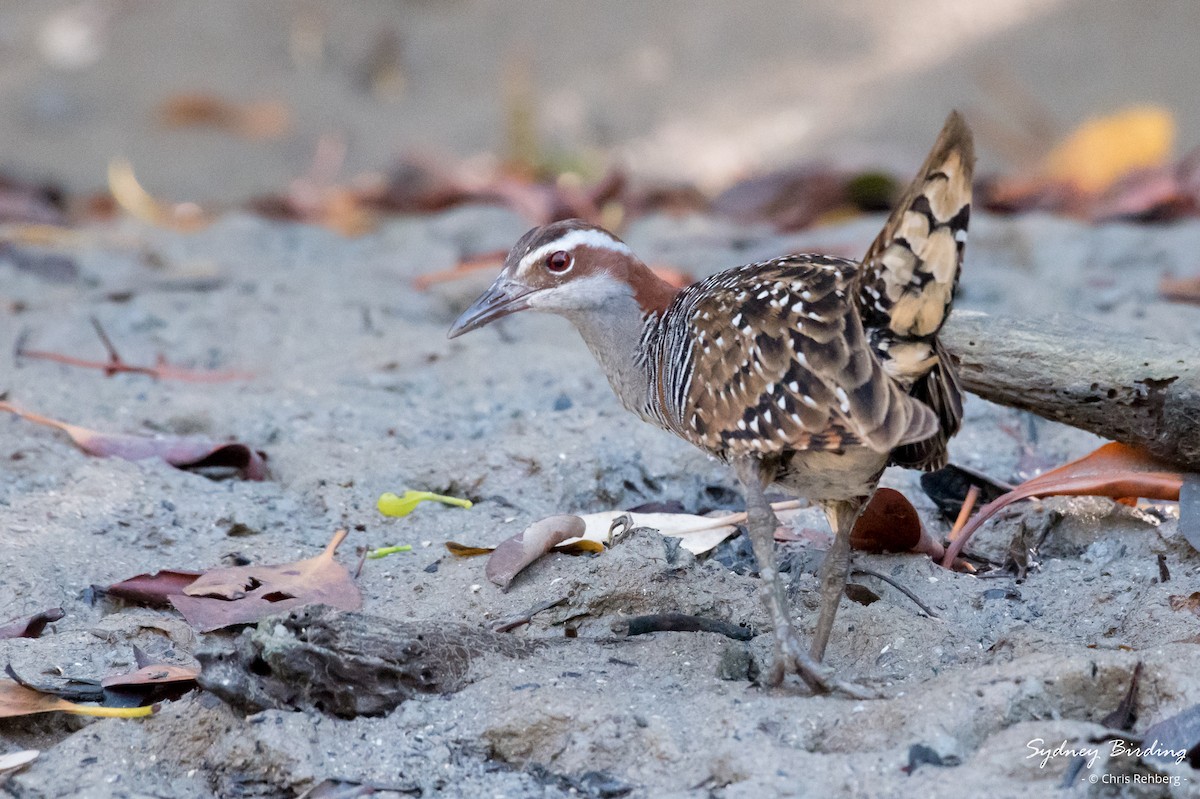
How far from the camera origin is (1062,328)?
12.0ft

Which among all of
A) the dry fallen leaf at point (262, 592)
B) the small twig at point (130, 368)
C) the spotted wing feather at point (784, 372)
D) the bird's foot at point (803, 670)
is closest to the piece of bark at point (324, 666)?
the dry fallen leaf at point (262, 592)

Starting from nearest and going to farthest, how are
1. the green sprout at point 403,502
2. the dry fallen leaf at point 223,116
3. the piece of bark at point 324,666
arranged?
the piece of bark at point 324,666
the green sprout at point 403,502
the dry fallen leaf at point 223,116

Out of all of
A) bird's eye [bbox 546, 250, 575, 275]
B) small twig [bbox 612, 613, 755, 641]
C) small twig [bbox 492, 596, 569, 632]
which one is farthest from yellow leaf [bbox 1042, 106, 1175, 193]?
small twig [bbox 492, 596, 569, 632]

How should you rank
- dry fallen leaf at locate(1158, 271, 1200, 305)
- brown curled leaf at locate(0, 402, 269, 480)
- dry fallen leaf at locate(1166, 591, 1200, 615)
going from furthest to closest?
dry fallen leaf at locate(1158, 271, 1200, 305)
brown curled leaf at locate(0, 402, 269, 480)
dry fallen leaf at locate(1166, 591, 1200, 615)

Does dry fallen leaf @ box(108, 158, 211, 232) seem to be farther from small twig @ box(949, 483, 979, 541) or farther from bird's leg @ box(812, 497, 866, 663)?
bird's leg @ box(812, 497, 866, 663)

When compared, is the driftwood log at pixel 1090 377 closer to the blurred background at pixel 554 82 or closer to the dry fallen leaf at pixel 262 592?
the dry fallen leaf at pixel 262 592

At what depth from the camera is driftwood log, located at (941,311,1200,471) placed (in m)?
3.47

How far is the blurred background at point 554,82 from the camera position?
9.64 m

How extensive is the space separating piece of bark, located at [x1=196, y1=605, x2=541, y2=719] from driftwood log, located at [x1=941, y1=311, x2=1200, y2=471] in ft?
5.65

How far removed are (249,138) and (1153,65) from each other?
675 cm

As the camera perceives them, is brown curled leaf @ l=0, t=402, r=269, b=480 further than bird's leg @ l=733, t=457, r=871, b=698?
Yes

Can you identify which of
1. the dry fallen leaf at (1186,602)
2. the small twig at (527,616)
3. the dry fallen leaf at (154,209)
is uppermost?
the dry fallen leaf at (1186,602)

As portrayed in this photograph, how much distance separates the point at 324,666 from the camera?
9.33 ft

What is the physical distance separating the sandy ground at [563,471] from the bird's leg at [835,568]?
0.12 m
